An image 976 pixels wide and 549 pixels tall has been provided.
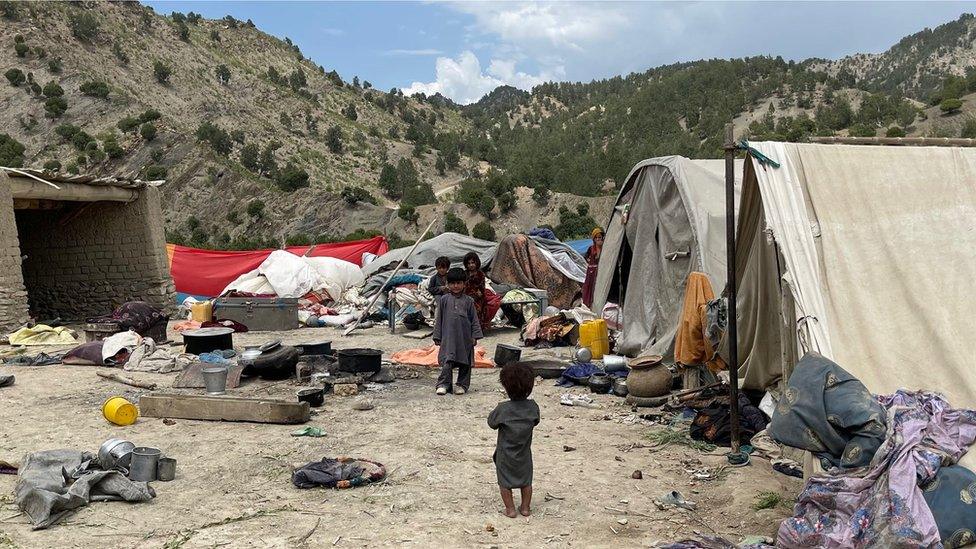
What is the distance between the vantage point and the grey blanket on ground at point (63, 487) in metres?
4.23

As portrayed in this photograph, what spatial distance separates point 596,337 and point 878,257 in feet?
15.2

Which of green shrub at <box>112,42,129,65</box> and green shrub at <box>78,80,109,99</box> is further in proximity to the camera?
green shrub at <box>112,42,129,65</box>

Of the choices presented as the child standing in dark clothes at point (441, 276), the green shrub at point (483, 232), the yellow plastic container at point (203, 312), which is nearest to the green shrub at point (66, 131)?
the green shrub at point (483, 232)

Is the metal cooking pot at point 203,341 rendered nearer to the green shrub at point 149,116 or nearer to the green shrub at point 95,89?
the green shrub at point 149,116

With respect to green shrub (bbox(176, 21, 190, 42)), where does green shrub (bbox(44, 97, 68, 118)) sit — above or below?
below

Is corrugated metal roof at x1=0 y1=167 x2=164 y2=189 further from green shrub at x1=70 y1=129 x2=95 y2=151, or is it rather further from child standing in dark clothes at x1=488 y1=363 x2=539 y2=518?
green shrub at x1=70 y1=129 x2=95 y2=151

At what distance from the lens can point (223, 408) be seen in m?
6.46

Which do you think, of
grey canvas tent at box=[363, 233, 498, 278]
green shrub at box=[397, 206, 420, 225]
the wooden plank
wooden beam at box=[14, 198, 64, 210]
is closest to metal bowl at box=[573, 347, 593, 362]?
the wooden plank

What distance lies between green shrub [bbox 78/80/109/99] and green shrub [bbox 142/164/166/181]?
8.64 metres

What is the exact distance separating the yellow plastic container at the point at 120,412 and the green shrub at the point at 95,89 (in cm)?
4298

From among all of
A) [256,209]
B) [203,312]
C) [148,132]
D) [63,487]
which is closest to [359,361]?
[63,487]

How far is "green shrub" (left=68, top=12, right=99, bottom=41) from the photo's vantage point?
48.5 m

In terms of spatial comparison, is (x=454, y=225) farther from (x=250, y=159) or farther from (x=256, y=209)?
(x=250, y=159)

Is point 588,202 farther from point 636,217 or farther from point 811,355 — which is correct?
point 811,355
